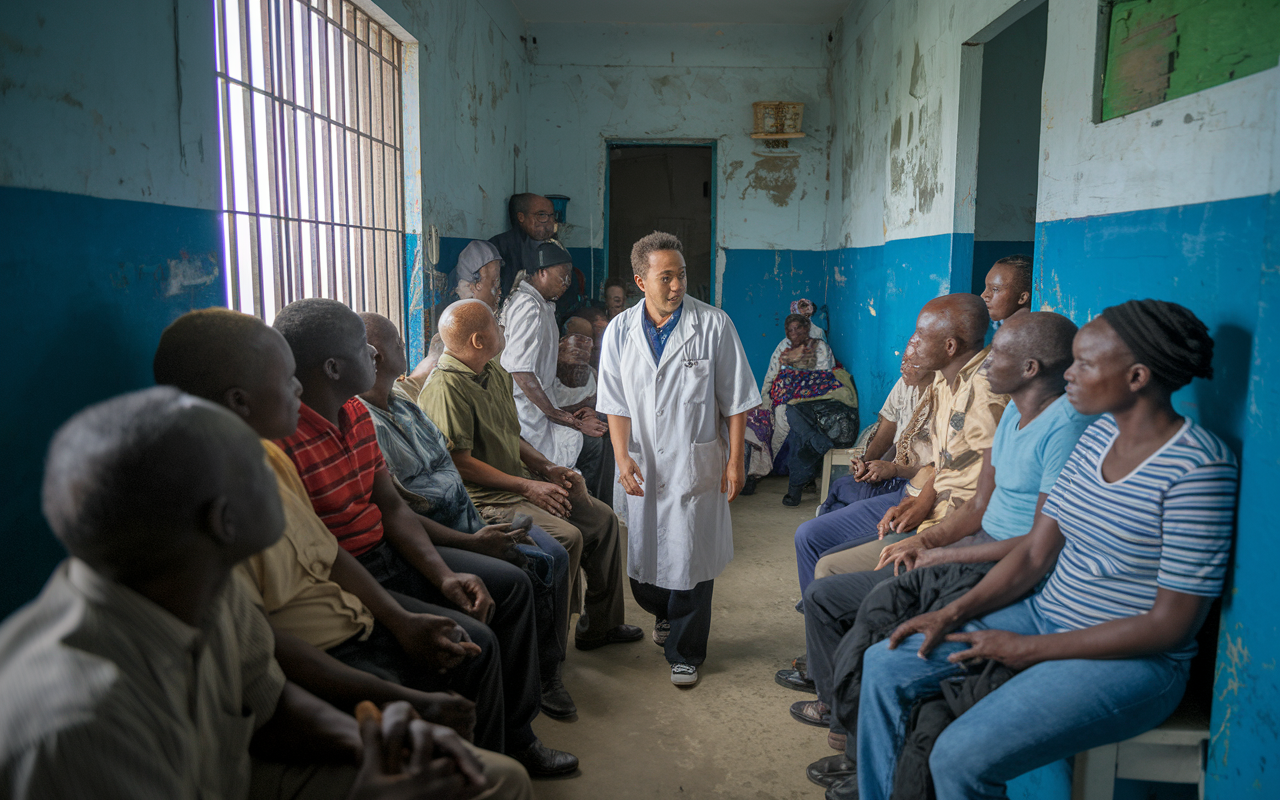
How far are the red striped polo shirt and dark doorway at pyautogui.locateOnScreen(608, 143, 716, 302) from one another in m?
8.59

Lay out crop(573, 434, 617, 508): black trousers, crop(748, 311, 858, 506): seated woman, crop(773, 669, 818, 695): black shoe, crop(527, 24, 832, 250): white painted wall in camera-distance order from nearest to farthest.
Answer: crop(773, 669, 818, 695): black shoe, crop(573, 434, 617, 508): black trousers, crop(748, 311, 858, 506): seated woman, crop(527, 24, 832, 250): white painted wall

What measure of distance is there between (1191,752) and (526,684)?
171cm

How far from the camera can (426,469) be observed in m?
2.58

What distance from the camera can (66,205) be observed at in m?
1.72

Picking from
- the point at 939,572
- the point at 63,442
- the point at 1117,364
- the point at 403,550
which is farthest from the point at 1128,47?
the point at 63,442

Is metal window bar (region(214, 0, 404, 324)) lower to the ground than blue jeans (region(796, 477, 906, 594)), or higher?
higher

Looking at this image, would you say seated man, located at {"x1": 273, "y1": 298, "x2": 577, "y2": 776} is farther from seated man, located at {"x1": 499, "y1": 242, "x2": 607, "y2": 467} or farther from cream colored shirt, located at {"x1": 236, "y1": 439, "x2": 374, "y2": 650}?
seated man, located at {"x1": 499, "y1": 242, "x2": 607, "y2": 467}

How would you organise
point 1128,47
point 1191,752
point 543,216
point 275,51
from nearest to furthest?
point 1191,752 → point 1128,47 → point 275,51 → point 543,216

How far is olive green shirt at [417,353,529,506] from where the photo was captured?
2887 millimetres

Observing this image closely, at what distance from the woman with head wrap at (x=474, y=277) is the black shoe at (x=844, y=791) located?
3405mm

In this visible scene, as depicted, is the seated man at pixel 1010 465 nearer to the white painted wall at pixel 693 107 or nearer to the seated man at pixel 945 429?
the seated man at pixel 945 429

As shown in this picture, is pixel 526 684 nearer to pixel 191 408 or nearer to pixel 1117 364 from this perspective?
pixel 191 408

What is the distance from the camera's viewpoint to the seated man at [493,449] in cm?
293

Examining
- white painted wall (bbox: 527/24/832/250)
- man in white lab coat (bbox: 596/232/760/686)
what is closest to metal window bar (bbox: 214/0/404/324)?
man in white lab coat (bbox: 596/232/760/686)
